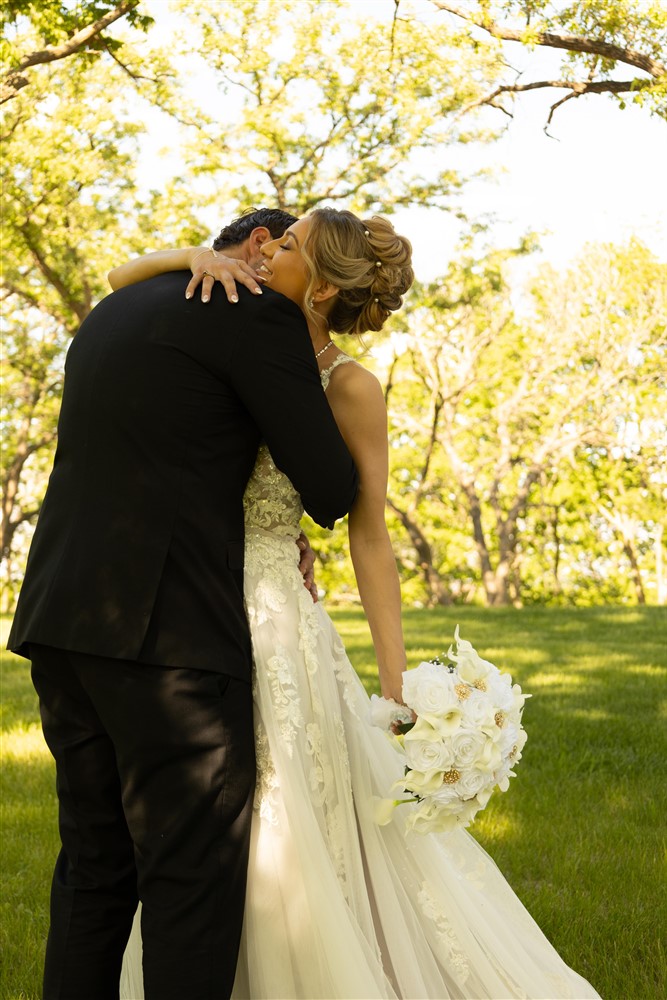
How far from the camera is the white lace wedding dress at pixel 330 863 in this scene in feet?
8.21

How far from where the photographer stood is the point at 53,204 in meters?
18.8

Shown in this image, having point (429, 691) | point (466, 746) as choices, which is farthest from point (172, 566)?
point (466, 746)

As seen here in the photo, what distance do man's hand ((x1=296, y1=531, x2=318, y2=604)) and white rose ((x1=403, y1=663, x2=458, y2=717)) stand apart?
0.36 meters

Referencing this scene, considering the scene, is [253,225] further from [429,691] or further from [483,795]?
[483,795]

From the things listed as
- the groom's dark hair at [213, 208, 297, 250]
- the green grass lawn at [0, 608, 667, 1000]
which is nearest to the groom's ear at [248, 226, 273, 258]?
the groom's dark hair at [213, 208, 297, 250]

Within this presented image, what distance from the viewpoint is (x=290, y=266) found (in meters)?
2.57

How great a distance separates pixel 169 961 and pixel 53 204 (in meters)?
18.3

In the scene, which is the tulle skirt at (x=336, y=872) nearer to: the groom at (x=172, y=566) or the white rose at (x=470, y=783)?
the groom at (x=172, y=566)

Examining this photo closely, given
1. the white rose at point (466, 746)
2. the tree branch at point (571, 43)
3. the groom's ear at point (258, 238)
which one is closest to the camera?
the white rose at point (466, 746)

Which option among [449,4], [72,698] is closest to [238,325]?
[72,698]

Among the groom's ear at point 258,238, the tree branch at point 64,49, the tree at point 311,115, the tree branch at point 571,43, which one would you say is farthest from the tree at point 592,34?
the tree at point 311,115

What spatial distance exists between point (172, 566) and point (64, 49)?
275 inches

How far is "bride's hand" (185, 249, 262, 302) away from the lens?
2275mm

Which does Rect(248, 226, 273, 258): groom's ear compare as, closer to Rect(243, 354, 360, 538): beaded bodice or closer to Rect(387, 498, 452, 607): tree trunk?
Rect(243, 354, 360, 538): beaded bodice
